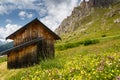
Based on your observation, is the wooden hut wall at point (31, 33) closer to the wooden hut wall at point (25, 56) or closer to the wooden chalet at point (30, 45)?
the wooden chalet at point (30, 45)

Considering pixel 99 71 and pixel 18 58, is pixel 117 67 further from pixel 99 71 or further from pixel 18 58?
pixel 18 58

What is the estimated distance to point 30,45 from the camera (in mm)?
35125

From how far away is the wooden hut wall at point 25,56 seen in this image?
114ft

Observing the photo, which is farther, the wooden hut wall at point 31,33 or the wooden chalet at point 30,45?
the wooden hut wall at point 31,33

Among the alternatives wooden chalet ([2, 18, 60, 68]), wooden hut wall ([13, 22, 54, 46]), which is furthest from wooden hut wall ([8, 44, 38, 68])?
wooden hut wall ([13, 22, 54, 46])

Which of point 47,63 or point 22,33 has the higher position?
point 22,33

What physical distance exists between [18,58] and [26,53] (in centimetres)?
154

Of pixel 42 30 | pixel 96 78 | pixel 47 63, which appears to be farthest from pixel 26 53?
pixel 96 78

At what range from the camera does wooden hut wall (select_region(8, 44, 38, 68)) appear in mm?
34844

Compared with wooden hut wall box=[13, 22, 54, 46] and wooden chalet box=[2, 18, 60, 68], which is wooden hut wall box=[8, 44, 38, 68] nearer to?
wooden chalet box=[2, 18, 60, 68]

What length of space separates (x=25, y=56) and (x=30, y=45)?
5.26 feet

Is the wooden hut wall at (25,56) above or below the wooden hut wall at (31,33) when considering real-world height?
below

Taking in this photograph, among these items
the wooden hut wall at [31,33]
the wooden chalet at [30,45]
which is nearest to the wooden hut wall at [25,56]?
the wooden chalet at [30,45]

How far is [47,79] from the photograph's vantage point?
11844mm
